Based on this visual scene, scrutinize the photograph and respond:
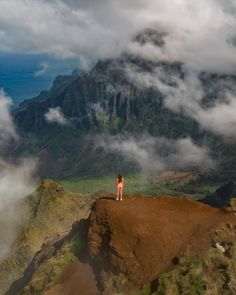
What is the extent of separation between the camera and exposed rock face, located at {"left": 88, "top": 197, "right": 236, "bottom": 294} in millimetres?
76875

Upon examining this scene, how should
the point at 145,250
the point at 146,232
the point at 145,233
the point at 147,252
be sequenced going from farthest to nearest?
the point at 146,232, the point at 145,233, the point at 145,250, the point at 147,252

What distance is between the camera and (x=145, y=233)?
8069 centimetres

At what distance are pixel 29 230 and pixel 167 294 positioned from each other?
13523 cm

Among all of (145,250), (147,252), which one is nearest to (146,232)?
(145,250)

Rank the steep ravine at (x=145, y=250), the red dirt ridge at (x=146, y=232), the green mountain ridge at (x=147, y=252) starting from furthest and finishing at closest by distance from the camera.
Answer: the red dirt ridge at (x=146, y=232) < the steep ravine at (x=145, y=250) < the green mountain ridge at (x=147, y=252)

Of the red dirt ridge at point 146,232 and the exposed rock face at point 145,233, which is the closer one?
the exposed rock face at point 145,233

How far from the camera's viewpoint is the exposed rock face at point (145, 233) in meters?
76.9

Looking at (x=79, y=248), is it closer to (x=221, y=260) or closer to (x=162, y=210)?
(x=162, y=210)

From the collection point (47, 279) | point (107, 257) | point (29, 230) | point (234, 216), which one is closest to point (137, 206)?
point (107, 257)

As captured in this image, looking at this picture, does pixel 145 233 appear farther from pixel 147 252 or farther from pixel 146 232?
pixel 147 252

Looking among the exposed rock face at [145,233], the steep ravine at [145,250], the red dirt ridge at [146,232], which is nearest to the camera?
the steep ravine at [145,250]

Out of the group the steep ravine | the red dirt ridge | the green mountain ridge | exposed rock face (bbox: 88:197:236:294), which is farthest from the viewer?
the red dirt ridge

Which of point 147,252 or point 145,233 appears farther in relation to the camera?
point 145,233

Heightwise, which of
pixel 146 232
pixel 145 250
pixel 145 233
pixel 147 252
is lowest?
pixel 147 252
